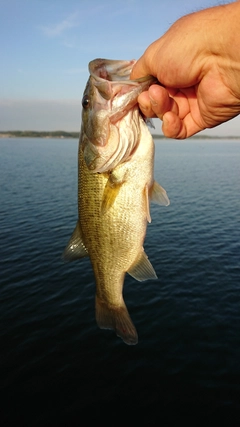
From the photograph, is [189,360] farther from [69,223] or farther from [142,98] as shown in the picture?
[69,223]

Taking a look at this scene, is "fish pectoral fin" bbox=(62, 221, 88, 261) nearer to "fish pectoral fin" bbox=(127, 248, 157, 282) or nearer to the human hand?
"fish pectoral fin" bbox=(127, 248, 157, 282)

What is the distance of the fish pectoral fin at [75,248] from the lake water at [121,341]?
6.07 meters

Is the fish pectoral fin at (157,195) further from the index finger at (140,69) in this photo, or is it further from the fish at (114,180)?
the index finger at (140,69)

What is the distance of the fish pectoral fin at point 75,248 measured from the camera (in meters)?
3.95

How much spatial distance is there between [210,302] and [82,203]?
10.7m

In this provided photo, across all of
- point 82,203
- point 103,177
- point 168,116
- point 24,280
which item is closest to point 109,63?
point 168,116

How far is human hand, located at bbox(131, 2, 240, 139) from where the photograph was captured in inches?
100

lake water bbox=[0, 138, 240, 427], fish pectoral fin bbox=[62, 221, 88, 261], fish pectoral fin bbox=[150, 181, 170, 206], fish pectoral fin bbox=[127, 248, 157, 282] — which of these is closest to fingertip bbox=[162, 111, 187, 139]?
fish pectoral fin bbox=[150, 181, 170, 206]

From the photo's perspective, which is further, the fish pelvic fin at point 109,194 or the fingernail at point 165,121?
the fingernail at point 165,121

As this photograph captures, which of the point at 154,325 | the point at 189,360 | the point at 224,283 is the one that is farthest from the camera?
the point at 224,283

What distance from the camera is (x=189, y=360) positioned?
9641mm

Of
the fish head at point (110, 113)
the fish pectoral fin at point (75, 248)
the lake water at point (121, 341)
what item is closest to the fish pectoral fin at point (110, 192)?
the fish head at point (110, 113)

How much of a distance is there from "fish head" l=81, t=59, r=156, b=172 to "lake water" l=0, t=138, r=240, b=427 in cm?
742

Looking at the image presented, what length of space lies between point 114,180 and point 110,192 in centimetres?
15
